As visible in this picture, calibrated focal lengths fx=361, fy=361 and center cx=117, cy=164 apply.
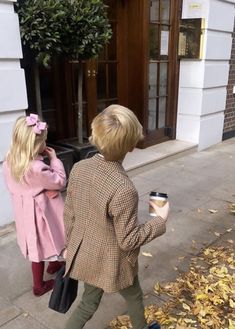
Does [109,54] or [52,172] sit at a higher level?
[109,54]

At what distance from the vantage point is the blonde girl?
226cm

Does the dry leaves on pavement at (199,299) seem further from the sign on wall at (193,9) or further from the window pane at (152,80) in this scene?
the sign on wall at (193,9)

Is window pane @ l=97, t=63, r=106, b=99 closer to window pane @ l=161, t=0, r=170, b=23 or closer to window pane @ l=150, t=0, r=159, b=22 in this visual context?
window pane @ l=150, t=0, r=159, b=22

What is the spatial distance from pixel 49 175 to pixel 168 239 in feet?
5.46

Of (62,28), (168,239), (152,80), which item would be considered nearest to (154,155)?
(152,80)

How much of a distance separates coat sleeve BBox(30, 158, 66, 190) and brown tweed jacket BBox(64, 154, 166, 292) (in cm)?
48

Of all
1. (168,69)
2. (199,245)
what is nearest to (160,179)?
(199,245)

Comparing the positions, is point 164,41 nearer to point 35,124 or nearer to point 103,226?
point 35,124

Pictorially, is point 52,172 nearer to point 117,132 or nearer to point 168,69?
point 117,132

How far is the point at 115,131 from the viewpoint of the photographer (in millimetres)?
1598

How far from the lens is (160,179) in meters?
5.16

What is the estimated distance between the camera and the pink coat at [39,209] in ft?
7.66

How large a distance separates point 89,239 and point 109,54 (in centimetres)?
444

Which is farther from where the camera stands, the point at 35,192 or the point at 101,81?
the point at 101,81
